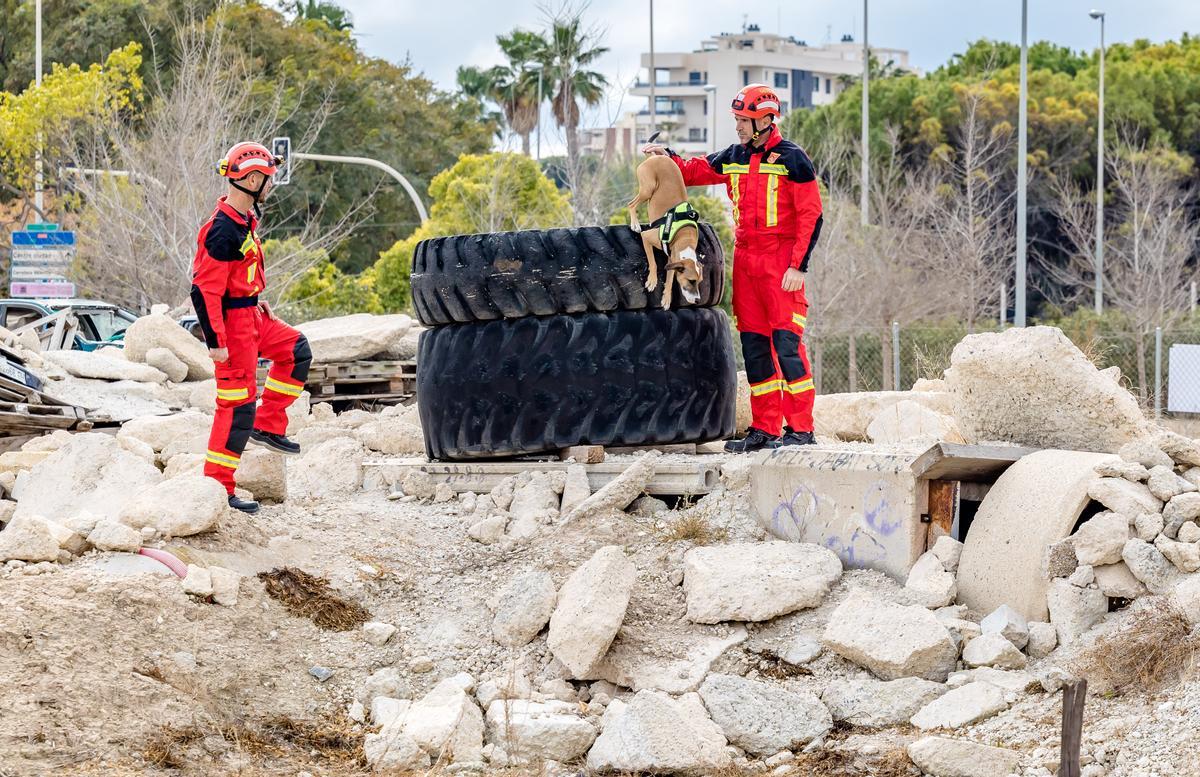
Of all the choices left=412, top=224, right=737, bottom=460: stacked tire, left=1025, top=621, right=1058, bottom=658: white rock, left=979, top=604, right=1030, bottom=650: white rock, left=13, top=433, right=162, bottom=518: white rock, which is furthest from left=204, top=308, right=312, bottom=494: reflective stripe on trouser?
left=1025, top=621, right=1058, bottom=658: white rock

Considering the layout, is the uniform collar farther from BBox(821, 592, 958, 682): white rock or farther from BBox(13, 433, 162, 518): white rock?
BBox(821, 592, 958, 682): white rock

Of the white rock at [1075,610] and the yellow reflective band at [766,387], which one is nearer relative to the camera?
the white rock at [1075,610]

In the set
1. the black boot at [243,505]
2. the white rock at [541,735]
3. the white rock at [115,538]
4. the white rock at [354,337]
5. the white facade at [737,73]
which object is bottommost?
the white rock at [541,735]

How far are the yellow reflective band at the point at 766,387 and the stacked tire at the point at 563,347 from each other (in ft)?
0.91

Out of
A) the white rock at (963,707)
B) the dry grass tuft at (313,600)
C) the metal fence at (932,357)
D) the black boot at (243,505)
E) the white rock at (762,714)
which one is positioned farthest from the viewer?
the metal fence at (932,357)

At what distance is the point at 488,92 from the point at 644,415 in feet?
167

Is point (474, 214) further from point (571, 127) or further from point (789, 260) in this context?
point (789, 260)

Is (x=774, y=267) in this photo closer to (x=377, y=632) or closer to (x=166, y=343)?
(x=377, y=632)

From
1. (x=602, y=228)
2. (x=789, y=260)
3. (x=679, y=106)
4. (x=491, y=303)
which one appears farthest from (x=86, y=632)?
(x=679, y=106)

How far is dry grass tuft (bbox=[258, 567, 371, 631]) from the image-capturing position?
7.12m

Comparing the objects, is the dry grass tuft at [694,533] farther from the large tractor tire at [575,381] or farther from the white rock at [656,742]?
the white rock at [656,742]

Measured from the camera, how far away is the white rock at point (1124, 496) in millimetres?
6539

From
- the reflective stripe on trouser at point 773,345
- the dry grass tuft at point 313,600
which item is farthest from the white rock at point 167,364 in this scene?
the dry grass tuft at point 313,600

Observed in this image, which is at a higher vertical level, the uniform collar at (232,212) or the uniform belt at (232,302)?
the uniform collar at (232,212)
